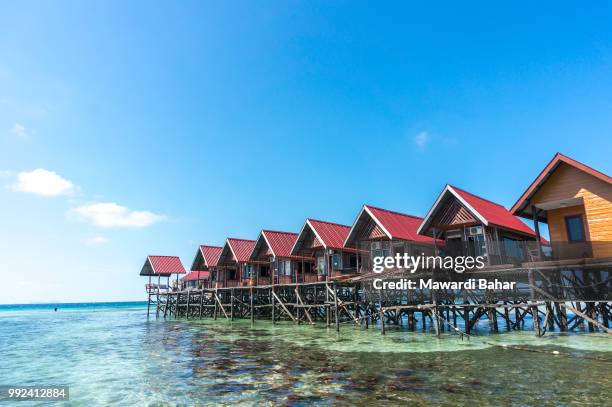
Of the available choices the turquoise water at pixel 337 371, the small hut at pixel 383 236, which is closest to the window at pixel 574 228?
the turquoise water at pixel 337 371

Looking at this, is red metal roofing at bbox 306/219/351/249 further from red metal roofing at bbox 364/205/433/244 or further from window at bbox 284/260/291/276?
window at bbox 284/260/291/276

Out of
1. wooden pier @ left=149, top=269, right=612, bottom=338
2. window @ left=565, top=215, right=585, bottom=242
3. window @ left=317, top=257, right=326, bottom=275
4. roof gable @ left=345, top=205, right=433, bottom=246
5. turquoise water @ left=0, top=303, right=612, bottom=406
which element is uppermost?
roof gable @ left=345, top=205, right=433, bottom=246

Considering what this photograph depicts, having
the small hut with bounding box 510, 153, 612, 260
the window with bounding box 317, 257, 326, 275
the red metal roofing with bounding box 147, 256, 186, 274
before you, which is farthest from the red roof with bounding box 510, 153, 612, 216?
the red metal roofing with bounding box 147, 256, 186, 274

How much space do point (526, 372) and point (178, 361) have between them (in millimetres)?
12755

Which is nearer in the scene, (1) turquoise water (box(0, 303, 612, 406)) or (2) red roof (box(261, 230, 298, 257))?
(1) turquoise water (box(0, 303, 612, 406))

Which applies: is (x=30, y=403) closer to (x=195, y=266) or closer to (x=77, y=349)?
(x=77, y=349)

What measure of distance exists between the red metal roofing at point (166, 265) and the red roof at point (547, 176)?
40.5m

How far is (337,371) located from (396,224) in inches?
599

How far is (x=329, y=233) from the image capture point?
30.6 m

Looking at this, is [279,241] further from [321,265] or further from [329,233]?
[329,233]

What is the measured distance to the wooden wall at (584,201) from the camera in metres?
17.1

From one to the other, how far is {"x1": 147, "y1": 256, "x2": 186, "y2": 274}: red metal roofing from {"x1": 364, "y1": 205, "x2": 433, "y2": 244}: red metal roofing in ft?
104

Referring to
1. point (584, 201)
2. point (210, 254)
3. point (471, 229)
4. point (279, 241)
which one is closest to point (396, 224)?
point (471, 229)

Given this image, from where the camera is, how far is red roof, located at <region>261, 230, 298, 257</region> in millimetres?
34188
